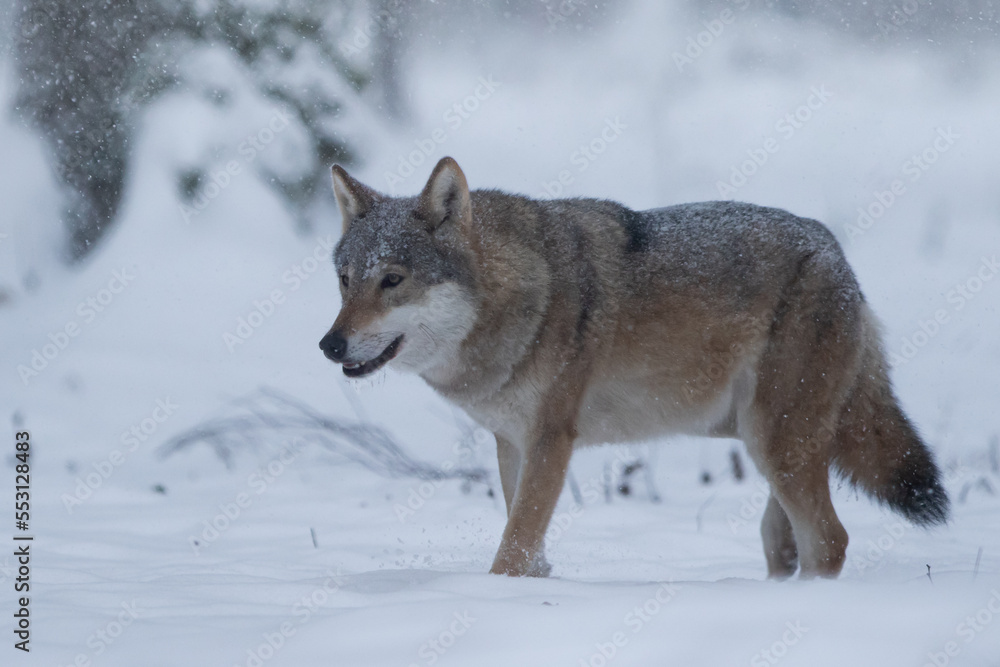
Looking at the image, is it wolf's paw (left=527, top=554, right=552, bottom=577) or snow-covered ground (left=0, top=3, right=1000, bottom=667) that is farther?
wolf's paw (left=527, top=554, right=552, bottom=577)

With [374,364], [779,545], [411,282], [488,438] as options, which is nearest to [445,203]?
[411,282]

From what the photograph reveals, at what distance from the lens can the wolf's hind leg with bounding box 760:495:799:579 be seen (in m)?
3.84

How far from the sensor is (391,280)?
3387mm

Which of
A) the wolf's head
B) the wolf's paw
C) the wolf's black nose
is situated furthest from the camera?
the wolf's paw

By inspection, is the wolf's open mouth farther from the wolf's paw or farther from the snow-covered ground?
the wolf's paw

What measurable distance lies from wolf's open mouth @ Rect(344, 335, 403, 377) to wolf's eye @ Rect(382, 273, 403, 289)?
0.21m

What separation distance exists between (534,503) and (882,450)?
1578 millimetres

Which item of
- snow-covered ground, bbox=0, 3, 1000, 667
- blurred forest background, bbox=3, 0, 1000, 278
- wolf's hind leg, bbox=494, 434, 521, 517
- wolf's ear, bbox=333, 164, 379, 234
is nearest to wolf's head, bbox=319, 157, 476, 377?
wolf's ear, bbox=333, 164, 379, 234

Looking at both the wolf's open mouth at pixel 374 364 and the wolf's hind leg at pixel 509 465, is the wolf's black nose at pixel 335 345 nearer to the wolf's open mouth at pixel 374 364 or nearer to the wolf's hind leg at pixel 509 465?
the wolf's open mouth at pixel 374 364

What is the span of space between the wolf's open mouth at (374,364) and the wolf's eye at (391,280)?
211mm

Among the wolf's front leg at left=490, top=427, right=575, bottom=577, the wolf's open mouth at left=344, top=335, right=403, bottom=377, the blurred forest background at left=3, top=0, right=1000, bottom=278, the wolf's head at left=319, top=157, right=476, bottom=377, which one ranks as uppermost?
the blurred forest background at left=3, top=0, right=1000, bottom=278

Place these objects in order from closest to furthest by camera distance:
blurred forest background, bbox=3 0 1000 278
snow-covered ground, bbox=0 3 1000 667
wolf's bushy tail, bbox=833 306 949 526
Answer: snow-covered ground, bbox=0 3 1000 667 → wolf's bushy tail, bbox=833 306 949 526 → blurred forest background, bbox=3 0 1000 278

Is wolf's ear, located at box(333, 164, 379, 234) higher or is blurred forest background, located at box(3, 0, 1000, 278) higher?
blurred forest background, located at box(3, 0, 1000, 278)

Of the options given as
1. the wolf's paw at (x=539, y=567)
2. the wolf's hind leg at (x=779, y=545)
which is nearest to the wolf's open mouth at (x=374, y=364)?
the wolf's paw at (x=539, y=567)
